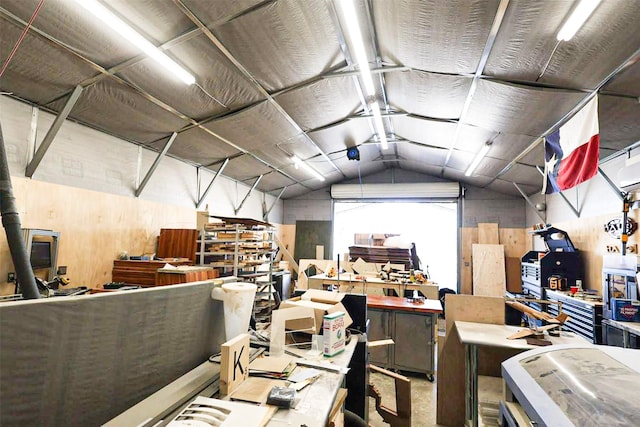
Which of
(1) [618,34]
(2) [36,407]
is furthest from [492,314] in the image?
(2) [36,407]

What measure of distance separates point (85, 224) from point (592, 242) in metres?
7.30

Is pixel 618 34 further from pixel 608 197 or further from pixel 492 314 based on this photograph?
pixel 608 197

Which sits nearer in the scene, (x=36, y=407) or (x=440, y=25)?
(x=36, y=407)

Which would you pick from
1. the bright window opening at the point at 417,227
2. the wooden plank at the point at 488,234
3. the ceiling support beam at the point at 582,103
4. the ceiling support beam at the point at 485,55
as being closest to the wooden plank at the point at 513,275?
the wooden plank at the point at 488,234

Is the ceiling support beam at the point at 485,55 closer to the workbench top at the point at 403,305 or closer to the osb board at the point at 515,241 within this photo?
the workbench top at the point at 403,305

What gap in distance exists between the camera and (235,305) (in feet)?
5.27

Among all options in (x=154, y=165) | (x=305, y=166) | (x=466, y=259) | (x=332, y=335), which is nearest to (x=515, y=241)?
(x=466, y=259)

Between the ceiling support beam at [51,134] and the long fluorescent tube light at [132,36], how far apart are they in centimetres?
104

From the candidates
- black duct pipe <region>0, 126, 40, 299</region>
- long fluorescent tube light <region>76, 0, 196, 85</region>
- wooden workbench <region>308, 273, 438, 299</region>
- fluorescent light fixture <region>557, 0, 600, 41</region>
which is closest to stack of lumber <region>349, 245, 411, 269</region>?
wooden workbench <region>308, 273, 438, 299</region>

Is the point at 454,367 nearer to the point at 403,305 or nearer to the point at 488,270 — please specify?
the point at 403,305

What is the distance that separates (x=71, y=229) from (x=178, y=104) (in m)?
1.99

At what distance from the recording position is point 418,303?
411 centimetres

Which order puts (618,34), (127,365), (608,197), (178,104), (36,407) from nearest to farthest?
(36,407) → (127,365) → (618,34) → (178,104) → (608,197)

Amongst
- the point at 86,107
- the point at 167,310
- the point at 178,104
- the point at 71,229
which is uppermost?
the point at 178,104
